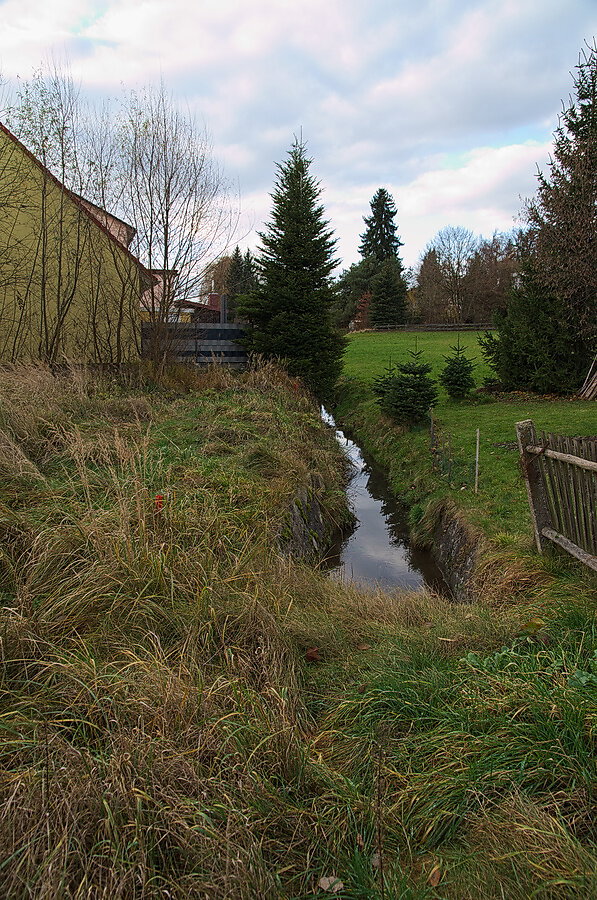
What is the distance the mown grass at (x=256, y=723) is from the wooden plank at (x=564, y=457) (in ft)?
3.33

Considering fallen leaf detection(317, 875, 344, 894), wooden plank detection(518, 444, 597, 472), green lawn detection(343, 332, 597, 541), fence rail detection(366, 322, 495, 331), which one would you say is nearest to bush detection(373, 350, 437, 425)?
green lawn detection(343, 332, 597, 541)

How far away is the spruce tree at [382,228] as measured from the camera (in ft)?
168

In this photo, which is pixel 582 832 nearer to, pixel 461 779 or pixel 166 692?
pixel 461 779

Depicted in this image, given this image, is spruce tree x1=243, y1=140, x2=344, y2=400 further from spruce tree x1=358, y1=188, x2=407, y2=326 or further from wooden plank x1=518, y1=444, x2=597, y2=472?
spruce tree x1=358, y1=188, x2=407, y2=326

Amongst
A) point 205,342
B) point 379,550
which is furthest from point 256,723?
point 205,342

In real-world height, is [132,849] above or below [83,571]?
below

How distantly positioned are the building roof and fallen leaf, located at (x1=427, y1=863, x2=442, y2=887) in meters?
13.0

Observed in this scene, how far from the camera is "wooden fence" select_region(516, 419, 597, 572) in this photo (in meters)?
4.29

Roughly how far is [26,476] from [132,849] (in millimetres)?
3815

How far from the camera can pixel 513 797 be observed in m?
2.12

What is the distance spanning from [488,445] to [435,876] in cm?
961

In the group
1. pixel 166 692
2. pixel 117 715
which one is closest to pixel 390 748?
pixel 166 692

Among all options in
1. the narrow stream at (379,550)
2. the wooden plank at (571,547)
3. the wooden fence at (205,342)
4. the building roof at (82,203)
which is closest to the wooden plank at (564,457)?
the wooden plank at (571,547)

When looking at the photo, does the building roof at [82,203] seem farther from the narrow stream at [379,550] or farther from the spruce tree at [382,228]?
the spruce tree at [382,228]
